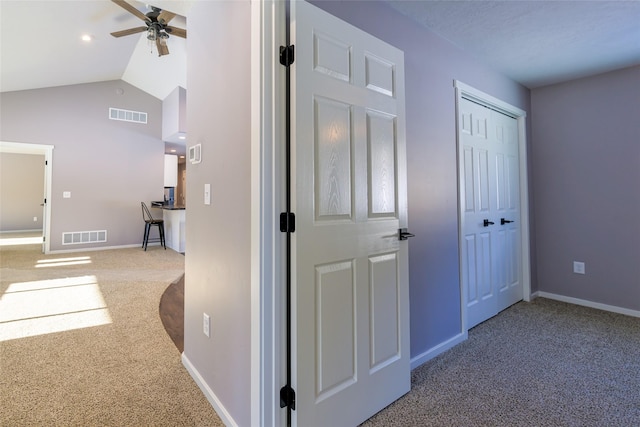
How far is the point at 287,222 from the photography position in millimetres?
1247

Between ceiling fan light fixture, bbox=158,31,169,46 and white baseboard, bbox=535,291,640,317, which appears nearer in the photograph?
white baseboard, bbox=535,291,640,317

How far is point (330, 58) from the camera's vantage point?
138 cm

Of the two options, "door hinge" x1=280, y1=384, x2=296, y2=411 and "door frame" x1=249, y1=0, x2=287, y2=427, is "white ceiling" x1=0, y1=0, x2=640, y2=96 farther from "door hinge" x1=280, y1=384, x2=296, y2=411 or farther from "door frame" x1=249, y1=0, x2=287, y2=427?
"door hinge" x1=280, y1=384, x2=296, y2=411

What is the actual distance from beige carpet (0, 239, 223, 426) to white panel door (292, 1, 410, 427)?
668 millimetres

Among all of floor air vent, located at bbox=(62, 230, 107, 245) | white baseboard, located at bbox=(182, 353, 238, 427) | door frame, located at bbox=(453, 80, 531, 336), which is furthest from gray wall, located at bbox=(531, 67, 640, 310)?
floor air vent, located at bbox=(62, 230, 107, 245)

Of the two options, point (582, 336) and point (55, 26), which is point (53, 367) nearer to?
point (582, 336)

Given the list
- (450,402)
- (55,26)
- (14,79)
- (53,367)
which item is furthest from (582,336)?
(14,79)

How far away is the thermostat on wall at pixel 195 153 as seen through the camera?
1793 millimetres

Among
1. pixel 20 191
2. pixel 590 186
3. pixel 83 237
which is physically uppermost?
pixel 20 191

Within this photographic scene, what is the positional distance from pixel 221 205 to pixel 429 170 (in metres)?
1.44

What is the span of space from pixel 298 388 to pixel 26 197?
11912 mm

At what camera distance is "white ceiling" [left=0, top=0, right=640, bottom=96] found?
1947mm

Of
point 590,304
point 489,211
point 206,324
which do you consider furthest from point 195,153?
point 590,304

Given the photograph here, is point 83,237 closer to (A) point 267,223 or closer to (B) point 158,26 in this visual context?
(B) point 158,26
